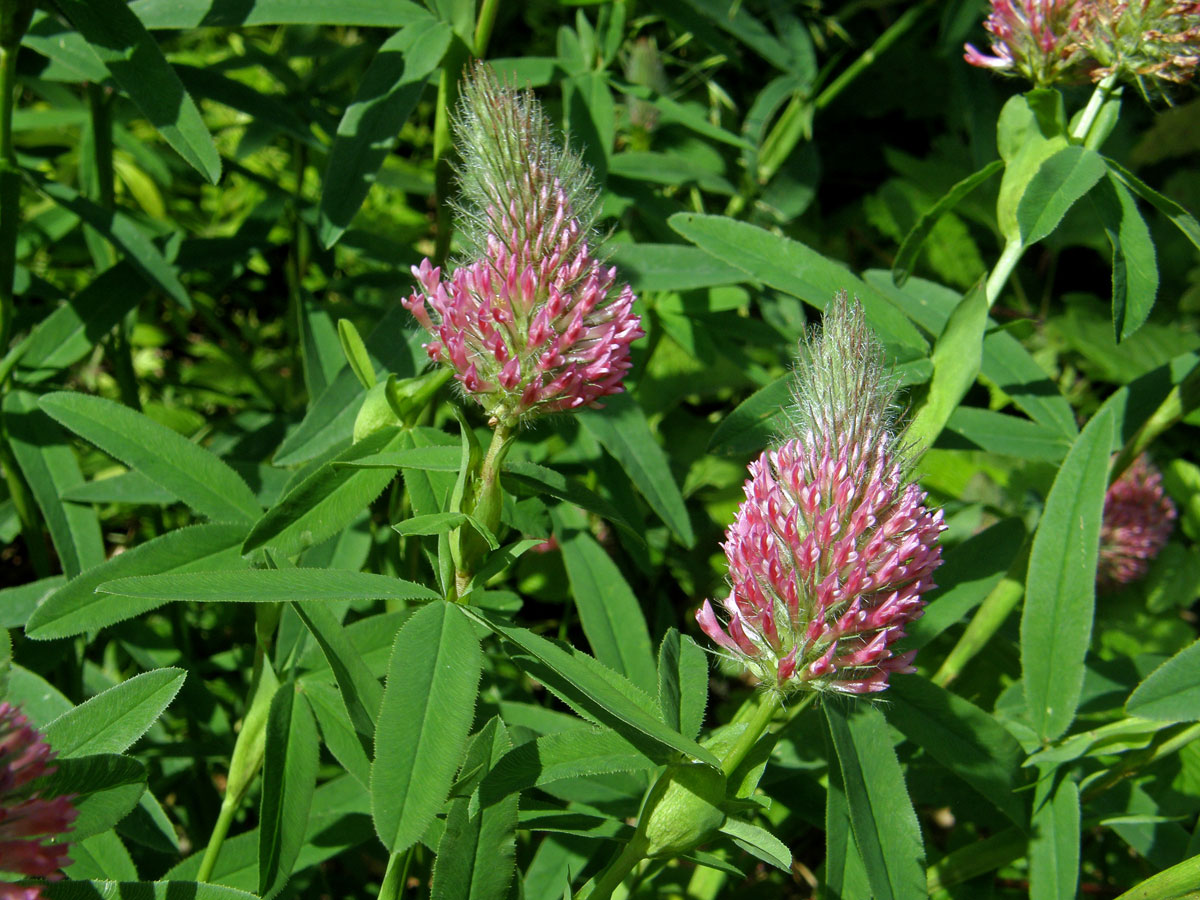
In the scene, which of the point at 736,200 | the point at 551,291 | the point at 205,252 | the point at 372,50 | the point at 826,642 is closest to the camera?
the point at 826,642

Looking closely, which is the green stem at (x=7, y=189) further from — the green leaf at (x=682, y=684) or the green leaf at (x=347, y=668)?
the green leaf at (x=682, y=684)

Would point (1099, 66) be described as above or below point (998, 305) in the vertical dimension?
above

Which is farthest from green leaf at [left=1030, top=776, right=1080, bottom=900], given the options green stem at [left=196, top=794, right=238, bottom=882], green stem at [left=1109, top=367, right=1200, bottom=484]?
green stem at [left=196, top=794, right=238, bottom=882]

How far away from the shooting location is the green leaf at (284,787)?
5.00 feet

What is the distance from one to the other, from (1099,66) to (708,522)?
1.86m

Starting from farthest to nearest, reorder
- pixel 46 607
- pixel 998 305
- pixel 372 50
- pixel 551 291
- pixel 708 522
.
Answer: pixel 998 305
pixel 708 522
pixel 372 50
pixel 46 607
pixel 551 291

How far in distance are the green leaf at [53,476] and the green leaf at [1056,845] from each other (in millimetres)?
1801

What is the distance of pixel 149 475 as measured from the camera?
5.87 feet

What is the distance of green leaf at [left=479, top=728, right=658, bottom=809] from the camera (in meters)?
1.36

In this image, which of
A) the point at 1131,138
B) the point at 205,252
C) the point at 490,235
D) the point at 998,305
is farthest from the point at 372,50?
the point at 1131,138

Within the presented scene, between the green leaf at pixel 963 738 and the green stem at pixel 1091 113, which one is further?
the green stem at pixel 1091 113

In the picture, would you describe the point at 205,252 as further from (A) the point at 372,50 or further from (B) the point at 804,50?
(B) the point at 804,50

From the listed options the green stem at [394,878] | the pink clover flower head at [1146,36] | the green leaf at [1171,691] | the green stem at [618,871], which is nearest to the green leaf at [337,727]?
the green stem at [394,878]

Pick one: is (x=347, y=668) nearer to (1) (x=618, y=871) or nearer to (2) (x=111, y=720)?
(2) (x=111, y=720)
